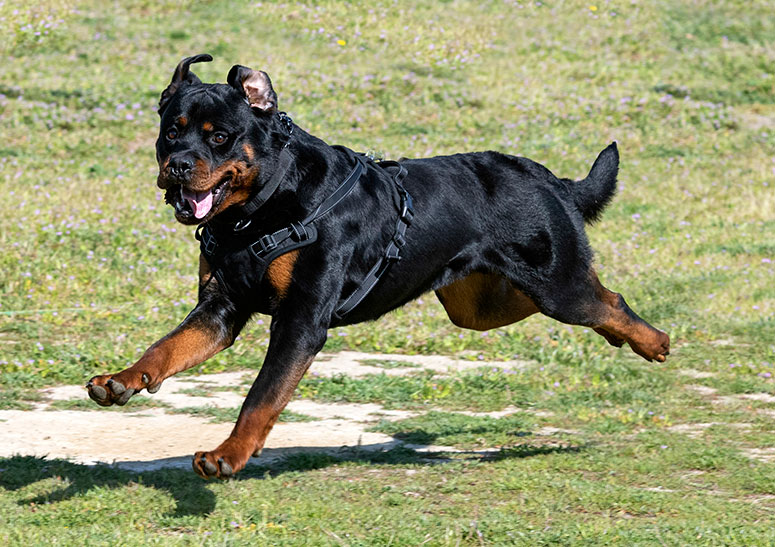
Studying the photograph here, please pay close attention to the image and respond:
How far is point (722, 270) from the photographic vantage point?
11234 millimetres

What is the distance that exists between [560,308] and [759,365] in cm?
311

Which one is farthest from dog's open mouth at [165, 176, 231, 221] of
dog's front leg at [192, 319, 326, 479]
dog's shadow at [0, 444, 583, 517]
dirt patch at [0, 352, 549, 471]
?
dirt patch at [0, 352, 549, 471]

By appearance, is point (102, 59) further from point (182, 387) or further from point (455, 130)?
point (182, 387)

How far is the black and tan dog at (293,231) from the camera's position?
15.3ft

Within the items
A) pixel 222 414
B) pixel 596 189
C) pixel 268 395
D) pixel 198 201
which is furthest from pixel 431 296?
pixel 198 201

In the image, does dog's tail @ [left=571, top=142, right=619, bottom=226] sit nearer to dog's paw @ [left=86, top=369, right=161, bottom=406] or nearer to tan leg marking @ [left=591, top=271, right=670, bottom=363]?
tan leg marking @ [left=591, top=271, right=670, bottom=363]

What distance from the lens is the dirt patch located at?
6.00 m

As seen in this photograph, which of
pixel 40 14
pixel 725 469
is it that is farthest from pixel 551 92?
pixel 725 469

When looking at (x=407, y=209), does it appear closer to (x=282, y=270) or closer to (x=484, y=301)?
(x=282, y=270)

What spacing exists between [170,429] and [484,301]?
2.11m

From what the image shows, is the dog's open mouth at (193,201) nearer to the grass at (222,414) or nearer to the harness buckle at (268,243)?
the harness buckle at (268,243)

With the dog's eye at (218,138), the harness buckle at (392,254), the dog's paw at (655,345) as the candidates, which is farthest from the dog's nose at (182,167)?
the dog's paw at (655,345)

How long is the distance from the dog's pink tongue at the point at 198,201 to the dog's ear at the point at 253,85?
0.52 metres

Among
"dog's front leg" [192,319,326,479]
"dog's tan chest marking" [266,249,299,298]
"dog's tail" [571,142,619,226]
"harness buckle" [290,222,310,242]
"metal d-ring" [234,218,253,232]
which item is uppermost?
"dog's tail" [571,142,619,226]
